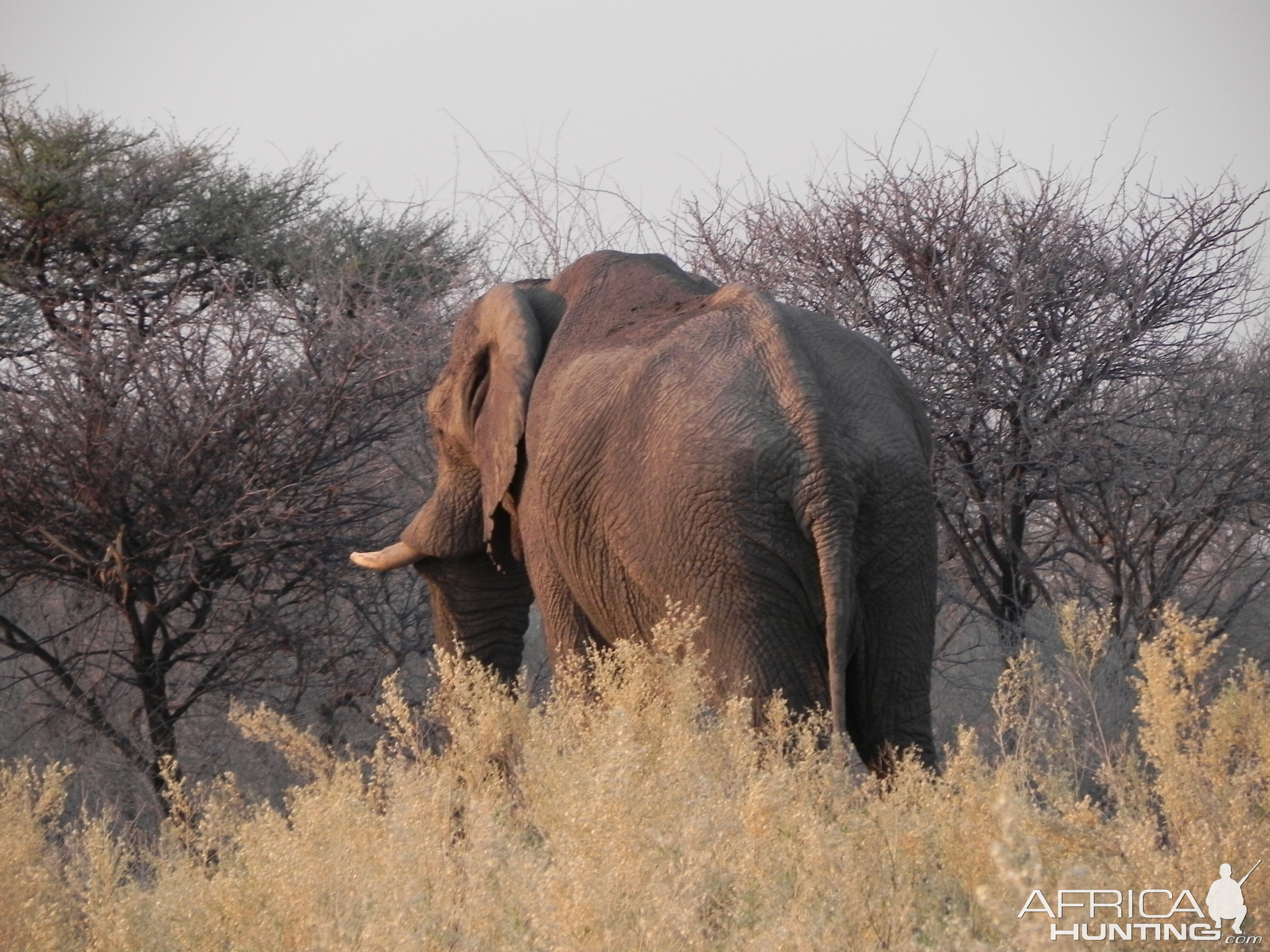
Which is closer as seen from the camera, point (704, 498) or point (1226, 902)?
point (1226, 902)

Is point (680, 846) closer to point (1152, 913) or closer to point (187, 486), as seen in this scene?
point (1152, 913)

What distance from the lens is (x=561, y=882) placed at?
323 centimetres

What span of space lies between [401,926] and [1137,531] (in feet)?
28.4

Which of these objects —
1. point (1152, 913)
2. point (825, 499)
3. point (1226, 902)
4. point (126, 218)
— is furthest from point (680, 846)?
point (126, 218)

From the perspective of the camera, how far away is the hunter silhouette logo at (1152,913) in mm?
3141

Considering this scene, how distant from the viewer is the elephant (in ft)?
15.7

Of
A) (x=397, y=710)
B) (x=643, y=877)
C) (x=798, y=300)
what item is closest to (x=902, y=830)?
(x=643, y=877)

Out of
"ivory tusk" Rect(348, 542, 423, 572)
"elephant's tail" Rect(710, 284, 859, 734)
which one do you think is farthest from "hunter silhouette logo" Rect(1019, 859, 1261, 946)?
"ivory tusk" Rect(348, 542, 423, 572)

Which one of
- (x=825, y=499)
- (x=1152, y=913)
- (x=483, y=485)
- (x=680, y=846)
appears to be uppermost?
(x=483, y=485)

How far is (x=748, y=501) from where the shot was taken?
4781mm

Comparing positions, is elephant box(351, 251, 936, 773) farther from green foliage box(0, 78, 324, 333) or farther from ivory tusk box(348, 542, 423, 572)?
green foliage box(0, 78, 324, 333)

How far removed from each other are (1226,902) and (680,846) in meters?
1.06

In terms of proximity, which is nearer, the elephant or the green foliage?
the elephant

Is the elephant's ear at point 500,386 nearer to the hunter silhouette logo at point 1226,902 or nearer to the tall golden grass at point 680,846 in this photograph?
the tall golden grass at point 680,846
